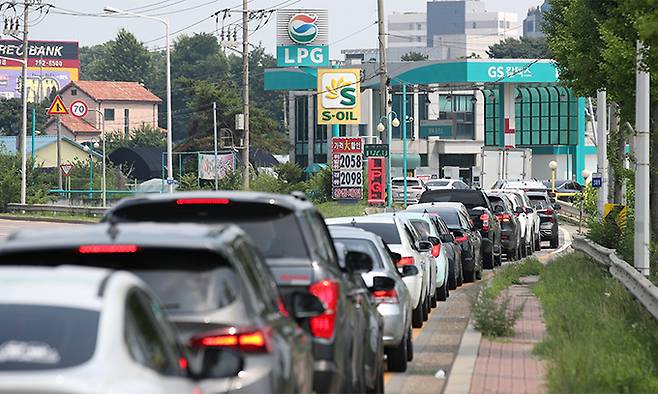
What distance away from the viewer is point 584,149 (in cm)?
10881

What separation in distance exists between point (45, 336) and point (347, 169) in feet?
155

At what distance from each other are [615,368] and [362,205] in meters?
46.2

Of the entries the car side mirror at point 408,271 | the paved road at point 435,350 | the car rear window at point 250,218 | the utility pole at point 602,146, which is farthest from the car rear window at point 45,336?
the utility pole at point 602,146

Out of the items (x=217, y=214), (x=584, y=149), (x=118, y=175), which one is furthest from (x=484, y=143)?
(x=217, y=214)

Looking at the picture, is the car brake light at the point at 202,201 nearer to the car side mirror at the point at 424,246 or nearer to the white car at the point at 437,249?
the car side mirror at the point at 424,246

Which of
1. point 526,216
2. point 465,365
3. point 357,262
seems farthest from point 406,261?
point 526,216

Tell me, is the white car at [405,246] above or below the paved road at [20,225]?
above

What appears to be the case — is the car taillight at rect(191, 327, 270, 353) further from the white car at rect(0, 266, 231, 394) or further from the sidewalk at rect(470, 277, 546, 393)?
the sidewalk at rect(470, 277, 546, 393)

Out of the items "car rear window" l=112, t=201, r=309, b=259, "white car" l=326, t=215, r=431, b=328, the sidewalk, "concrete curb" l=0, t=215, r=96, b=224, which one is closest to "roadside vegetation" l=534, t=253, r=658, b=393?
the sidewalk

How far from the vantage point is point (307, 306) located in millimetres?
9297

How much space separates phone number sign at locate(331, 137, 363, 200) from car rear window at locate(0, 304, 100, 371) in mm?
45975

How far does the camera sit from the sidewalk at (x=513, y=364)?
45.3 feet

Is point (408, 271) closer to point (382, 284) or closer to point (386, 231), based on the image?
point (386, 231)

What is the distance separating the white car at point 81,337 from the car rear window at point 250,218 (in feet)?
11.5
